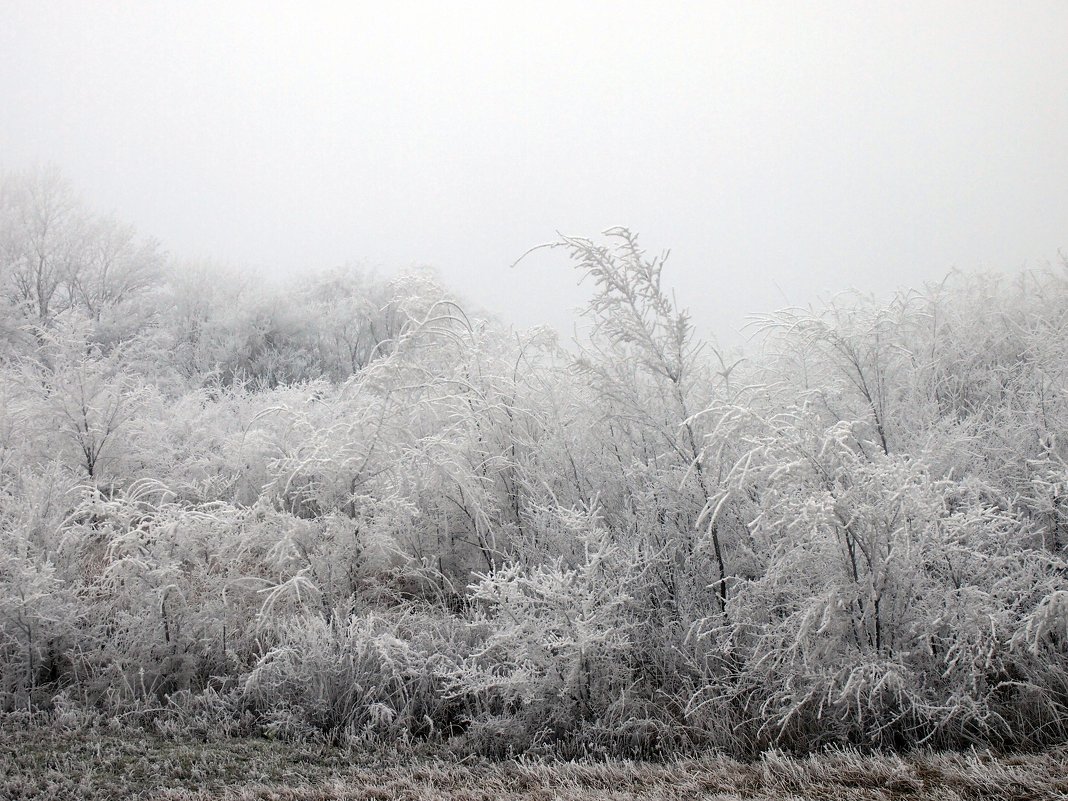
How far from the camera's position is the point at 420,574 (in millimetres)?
4867

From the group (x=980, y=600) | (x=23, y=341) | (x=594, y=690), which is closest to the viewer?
(x=980, y=600)

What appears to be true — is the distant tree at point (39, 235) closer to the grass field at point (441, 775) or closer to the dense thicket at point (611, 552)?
the dense thicket at point (611, 552)

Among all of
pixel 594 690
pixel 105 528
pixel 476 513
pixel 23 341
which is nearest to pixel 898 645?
pixel 594 690

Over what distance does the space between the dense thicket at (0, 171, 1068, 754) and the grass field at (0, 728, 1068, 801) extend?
0.70 ft

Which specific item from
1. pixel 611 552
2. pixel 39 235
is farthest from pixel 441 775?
pixel 39 235

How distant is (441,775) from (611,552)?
1.35 metres

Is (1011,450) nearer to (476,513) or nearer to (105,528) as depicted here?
(476,513)

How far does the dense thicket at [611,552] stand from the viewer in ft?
10.1

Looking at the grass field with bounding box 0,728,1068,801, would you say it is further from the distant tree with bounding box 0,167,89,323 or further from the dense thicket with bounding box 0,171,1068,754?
the distant tree with bounding box 0,167,89,323

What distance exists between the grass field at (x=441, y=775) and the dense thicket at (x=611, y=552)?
212 millimetres

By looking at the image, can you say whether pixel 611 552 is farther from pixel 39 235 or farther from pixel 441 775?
pixel 39 235

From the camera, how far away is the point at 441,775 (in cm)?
A: 297

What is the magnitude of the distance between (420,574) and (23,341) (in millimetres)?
17292

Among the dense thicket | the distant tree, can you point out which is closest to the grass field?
the dense thicket
